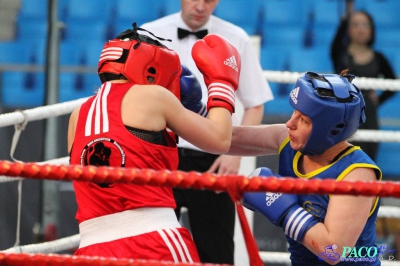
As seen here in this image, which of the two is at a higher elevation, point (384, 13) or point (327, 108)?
point (384, 13)

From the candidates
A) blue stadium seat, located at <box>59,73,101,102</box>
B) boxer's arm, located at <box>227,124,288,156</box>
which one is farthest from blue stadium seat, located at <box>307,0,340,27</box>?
boxer's arm, located at <box>227,124,288,156</box>

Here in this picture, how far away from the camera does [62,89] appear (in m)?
5.88

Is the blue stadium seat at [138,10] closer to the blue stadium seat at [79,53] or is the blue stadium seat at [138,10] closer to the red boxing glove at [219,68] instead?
the blue stadium seat at [79,53]

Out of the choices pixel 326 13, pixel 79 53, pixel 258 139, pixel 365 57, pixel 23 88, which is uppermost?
pixel 326 13

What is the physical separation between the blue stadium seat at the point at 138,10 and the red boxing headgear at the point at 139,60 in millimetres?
4095

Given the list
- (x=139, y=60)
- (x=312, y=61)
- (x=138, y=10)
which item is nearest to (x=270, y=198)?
(x=139, y=60)

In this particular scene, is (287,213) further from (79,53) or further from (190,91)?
(79,53)

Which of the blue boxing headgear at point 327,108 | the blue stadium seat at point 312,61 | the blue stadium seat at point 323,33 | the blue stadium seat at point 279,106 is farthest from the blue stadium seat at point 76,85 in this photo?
the blue boxing headgear at point 327,108

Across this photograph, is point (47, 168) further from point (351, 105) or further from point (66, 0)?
point (66, 0)

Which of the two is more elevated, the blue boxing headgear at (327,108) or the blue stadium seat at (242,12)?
the blue stadium seat at (242,12)

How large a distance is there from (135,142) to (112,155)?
7cm

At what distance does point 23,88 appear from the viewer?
234 inches

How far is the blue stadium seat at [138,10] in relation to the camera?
617cm

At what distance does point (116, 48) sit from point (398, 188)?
36.1 inches
